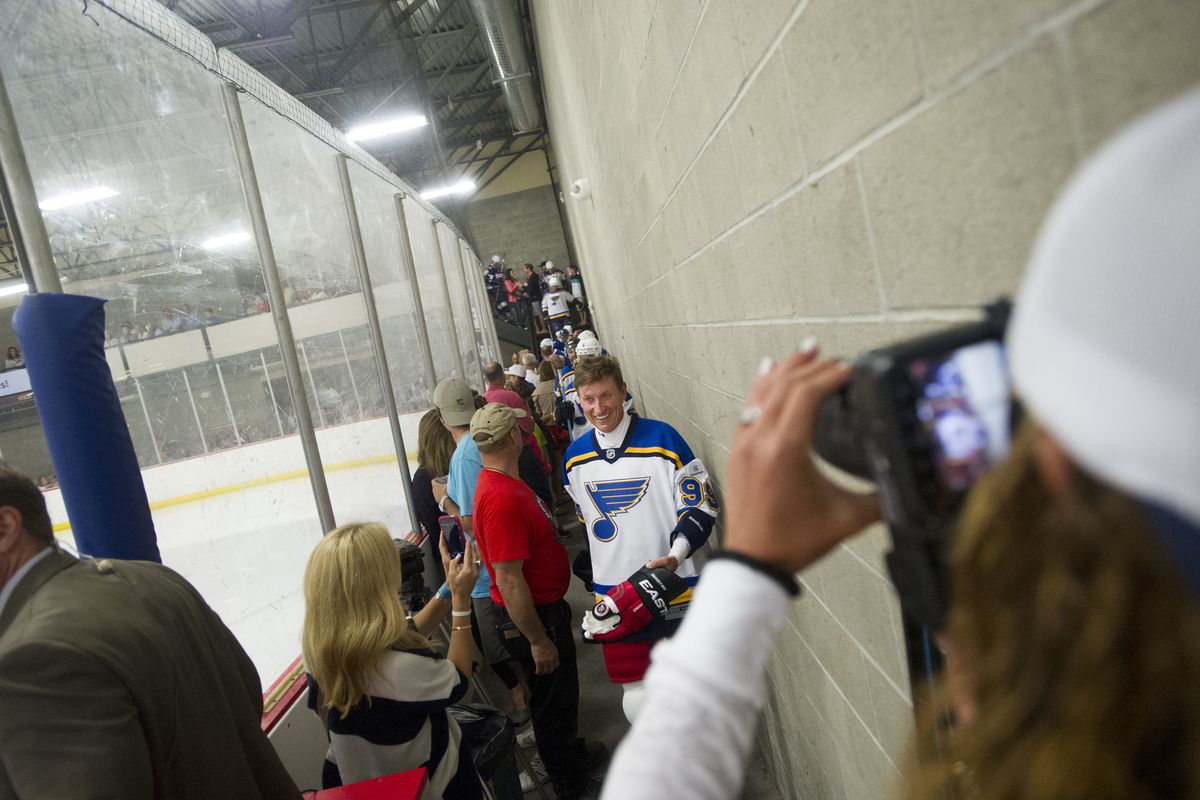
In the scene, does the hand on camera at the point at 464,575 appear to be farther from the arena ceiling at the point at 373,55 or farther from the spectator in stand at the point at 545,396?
the arena ceiling at the point at 373,55

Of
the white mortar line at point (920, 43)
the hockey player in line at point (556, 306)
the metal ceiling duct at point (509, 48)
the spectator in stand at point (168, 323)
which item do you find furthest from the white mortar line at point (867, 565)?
the hockey player in line at point (556, 306)

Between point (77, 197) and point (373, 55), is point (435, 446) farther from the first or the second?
point (373, 55)

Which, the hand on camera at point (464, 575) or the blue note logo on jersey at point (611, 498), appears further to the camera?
the blue note logo on jersey at point (611, 498)

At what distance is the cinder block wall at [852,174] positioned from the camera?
59 cm

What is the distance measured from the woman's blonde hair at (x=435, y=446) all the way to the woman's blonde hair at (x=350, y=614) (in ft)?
6.65

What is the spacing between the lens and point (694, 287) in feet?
7.75

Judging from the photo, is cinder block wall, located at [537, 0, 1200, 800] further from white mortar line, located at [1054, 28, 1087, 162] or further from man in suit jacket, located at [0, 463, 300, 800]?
man in suit jacket, located at [0, 463, 300, 800]

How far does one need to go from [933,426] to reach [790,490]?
0.47 ft

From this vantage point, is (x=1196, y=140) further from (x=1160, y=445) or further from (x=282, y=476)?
(x=282, y=476)

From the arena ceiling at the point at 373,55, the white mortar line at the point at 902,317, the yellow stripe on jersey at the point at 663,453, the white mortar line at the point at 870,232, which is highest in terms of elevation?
the arena ceiling at the point at 373,55

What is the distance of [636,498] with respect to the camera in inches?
107

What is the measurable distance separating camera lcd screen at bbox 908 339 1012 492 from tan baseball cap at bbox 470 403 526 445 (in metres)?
2.43

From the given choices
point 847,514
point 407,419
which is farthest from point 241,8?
point 847,514

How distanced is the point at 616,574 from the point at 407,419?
11.9 feet
